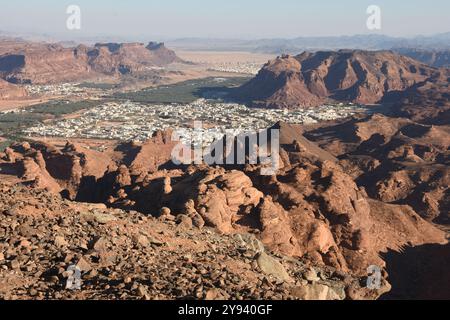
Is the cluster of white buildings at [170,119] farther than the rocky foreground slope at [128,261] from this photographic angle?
Yes

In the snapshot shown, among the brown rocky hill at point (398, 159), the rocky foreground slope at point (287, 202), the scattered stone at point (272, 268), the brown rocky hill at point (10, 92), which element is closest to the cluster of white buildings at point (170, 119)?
the brown rocky hill at point (398, 159)

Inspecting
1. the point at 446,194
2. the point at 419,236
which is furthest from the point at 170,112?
the point at 419,236

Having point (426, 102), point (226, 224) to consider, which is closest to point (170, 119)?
point (426, 102)

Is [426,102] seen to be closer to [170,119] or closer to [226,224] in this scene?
[170,119]

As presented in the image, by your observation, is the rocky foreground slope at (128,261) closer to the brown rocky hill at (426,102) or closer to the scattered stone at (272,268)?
the scattered stone at (272,268)

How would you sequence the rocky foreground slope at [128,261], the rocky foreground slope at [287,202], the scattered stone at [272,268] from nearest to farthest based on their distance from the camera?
1. the rocky foreground slope at [128,261]
2. the scattered stone at [272,268]
3. the rocky foreground slope at [287,202]
